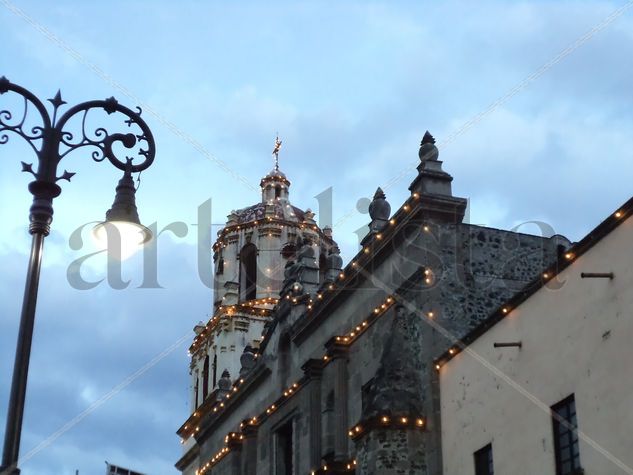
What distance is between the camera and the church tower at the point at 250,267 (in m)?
51.7

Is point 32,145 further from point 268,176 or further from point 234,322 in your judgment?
point 268,176

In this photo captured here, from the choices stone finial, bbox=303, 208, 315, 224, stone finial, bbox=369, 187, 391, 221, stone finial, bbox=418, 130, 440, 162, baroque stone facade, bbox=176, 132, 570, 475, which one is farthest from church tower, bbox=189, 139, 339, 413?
stone finial, bbox=418, 130, 440, 162

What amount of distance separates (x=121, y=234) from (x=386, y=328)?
1419 centimetres

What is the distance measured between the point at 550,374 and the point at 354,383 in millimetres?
9430

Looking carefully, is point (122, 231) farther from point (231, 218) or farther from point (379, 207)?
point (231, 218)

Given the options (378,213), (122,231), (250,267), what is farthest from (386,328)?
(250,267)

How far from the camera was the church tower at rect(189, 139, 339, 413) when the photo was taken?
51.7 m

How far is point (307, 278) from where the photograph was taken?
33750mm

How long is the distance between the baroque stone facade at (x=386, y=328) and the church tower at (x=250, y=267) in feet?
57.5

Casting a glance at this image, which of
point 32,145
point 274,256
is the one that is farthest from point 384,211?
point 274,256

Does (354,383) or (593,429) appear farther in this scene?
(354,383)

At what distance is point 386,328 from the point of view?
26.1 m

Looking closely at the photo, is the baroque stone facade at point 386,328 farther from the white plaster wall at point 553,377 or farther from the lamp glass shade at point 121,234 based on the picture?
the lamp glass shade at point 121,234

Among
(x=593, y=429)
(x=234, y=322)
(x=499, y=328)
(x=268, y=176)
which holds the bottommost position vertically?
(x=593, y=429)
